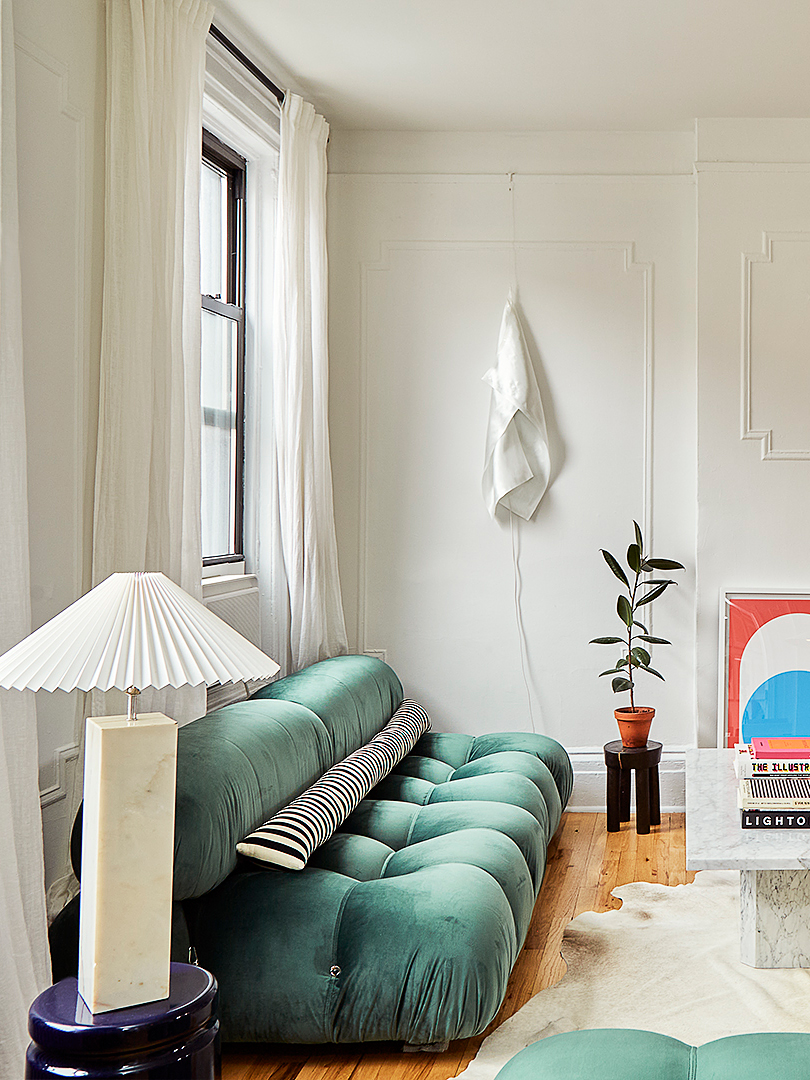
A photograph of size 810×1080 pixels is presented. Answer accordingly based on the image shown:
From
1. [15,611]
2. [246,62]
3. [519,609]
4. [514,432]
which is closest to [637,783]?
[519,609]

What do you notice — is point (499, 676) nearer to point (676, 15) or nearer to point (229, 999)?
point (229, 999)

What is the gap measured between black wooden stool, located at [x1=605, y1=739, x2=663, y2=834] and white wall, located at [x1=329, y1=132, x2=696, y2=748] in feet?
1.18

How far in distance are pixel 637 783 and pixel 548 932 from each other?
1.08 meters

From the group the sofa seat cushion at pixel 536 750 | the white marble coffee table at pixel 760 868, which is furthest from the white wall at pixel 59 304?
the sofa seat cushion at pixel 536 750

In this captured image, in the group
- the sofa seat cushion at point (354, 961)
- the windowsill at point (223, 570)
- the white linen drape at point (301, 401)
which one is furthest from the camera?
the white linen drape at point (301, 401)

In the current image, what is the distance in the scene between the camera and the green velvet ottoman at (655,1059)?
1.64 m

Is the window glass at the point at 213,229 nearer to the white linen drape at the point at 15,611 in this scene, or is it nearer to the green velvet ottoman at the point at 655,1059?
the white linen drape at the point at 15,611

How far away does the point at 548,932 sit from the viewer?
3.08m

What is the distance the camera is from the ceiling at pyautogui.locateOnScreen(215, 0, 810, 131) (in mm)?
3260

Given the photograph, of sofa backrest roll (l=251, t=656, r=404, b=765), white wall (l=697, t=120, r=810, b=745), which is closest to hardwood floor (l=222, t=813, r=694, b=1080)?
sofa backrest roll (l=251, t=656, r=404, b=765)

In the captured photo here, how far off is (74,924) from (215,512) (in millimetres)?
1791

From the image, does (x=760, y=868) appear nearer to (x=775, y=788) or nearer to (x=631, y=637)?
(x=775, y=788)

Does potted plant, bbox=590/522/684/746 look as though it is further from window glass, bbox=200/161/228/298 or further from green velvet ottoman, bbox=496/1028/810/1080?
green velvet ottoman, bbox=496/1028/810/1080

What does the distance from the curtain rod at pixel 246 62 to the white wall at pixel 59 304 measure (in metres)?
0.77
